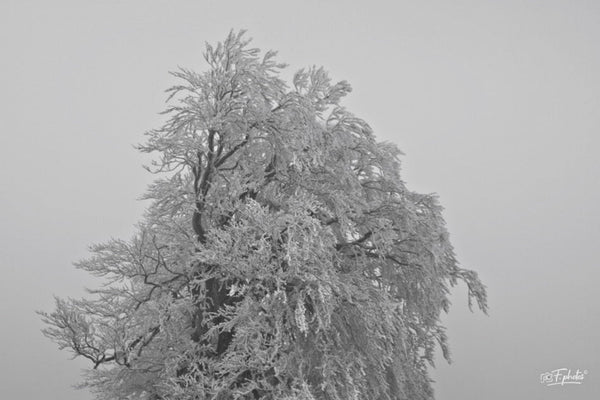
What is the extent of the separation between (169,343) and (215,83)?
6.84m

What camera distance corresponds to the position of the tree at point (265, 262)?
12734 millimetres

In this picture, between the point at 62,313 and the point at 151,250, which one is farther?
the point at 151,250

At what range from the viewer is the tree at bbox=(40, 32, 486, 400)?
41.8ft

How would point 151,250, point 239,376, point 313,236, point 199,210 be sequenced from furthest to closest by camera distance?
point 151,250 → point 199,210 → point 239,376 → point 313,236

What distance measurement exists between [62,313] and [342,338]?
655 centimetres

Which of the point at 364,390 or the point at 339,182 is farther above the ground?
the point at 339,182

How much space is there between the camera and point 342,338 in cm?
1414

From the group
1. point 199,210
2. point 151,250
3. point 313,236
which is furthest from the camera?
point 151,250

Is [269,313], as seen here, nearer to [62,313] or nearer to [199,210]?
[199,210]

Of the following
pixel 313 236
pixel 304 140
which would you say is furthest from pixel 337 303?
pixel 304 140

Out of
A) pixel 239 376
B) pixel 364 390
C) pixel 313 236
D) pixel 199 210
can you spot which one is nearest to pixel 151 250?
pixel 199 210

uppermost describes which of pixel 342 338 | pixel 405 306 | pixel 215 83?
pixel 215 83

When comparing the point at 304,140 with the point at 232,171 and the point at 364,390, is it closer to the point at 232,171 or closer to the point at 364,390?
the point at 232,171

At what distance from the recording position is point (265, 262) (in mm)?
12531
